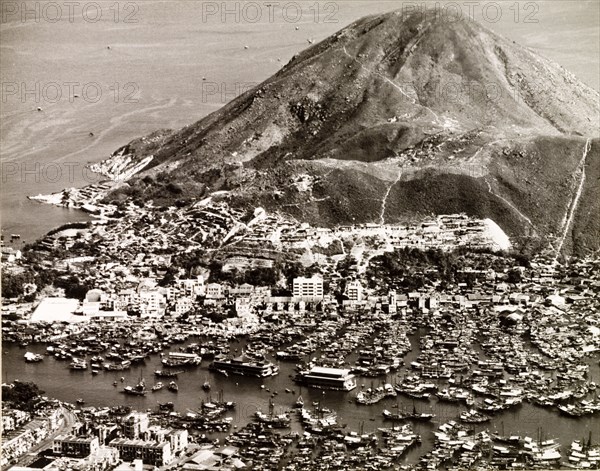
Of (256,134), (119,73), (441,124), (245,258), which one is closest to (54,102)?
(119,73)

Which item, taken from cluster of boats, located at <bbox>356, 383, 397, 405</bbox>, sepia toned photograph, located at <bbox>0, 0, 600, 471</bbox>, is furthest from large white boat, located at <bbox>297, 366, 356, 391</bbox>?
cluster of boats, located at <bbox>356, 383, 397, 405</bbox>

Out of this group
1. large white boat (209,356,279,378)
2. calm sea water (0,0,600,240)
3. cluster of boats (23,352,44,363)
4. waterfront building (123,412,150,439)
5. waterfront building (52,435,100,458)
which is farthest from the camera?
calm sea water (0,0,600,240)

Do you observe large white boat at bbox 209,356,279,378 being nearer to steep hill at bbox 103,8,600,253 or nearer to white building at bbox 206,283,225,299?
white building at bbox 206,283,225,299

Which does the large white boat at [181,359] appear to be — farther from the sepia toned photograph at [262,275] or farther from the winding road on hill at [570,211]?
the winding road on hill at [570,211]

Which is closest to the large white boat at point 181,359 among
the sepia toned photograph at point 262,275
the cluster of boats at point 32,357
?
the sepia toned photograph at point 262,275

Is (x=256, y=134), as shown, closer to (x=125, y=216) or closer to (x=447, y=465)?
(x=125, y=216)
